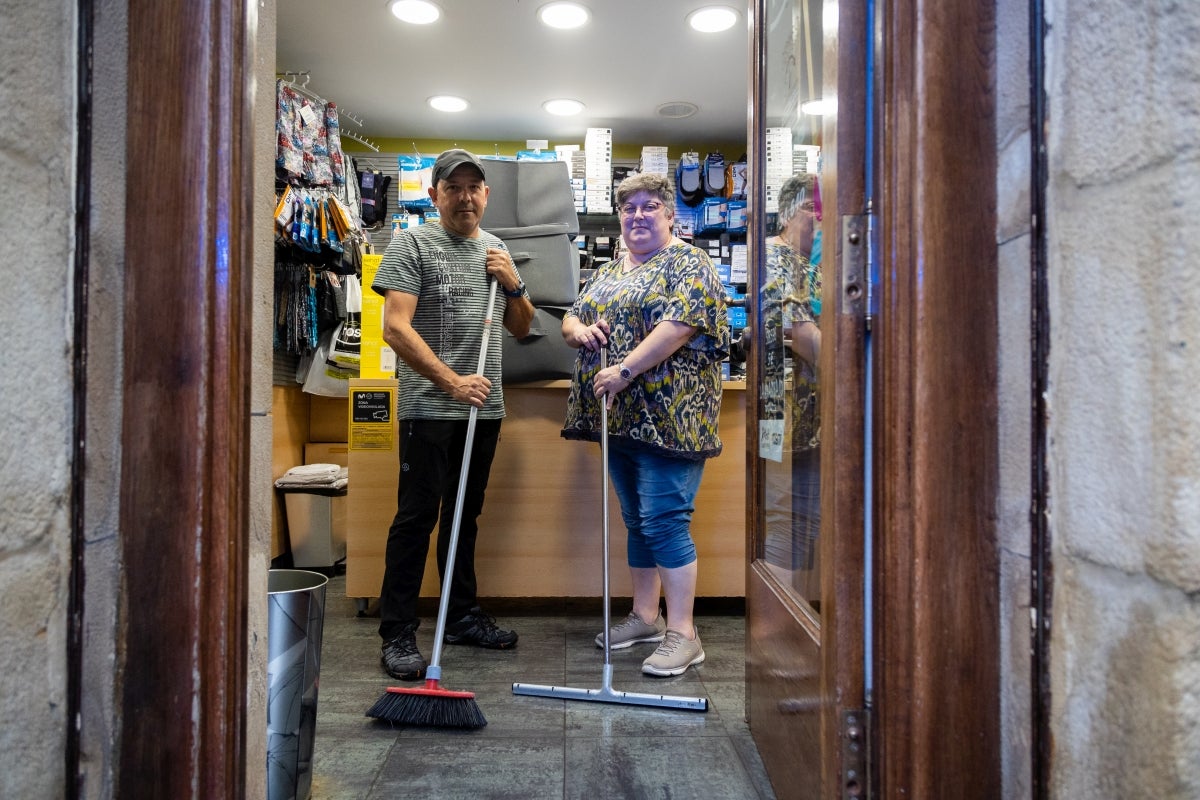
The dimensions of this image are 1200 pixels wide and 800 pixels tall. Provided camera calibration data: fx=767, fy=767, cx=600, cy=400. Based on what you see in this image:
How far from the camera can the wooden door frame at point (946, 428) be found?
38.2 inches

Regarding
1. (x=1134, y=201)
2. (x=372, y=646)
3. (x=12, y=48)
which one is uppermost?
(x=12, y=48)

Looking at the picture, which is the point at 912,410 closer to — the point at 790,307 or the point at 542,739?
the point at 790,307

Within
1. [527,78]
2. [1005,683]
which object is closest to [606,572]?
[1005,683]

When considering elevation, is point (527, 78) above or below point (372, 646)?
above

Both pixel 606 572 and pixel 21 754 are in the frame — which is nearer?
pixel 21 754

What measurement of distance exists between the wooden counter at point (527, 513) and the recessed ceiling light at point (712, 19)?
200 centimetres

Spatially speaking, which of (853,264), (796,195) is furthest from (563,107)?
(853,264)

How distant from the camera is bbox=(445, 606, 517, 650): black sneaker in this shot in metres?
2.58

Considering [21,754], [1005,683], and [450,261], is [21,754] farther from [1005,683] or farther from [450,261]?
[450,261]

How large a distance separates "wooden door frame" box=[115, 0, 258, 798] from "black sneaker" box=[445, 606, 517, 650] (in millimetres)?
1649

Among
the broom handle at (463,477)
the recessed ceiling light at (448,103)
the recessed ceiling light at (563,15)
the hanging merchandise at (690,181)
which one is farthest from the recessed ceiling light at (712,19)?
the broom handle at (463,477)

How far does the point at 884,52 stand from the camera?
1031 mm

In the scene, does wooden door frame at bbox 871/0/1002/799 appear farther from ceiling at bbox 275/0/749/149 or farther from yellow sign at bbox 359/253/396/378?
ceiling at bbox 275/0/749/149

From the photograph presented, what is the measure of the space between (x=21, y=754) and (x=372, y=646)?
186 centimetres
